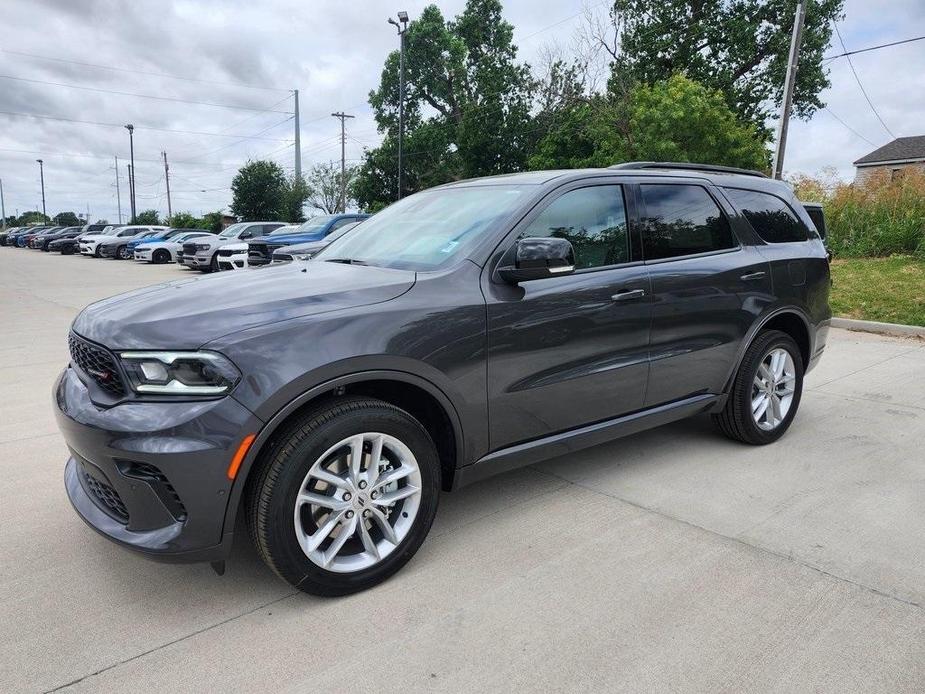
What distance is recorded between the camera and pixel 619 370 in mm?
3457

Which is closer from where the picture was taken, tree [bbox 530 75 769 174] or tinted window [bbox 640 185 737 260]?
tinted window [bbox 640 185 737 260]

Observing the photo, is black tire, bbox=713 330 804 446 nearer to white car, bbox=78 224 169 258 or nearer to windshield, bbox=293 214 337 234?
windshield, bbox=293 214 337 234

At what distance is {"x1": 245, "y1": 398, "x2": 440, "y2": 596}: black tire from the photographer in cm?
241

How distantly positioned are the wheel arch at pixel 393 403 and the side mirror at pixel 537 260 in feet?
2.07

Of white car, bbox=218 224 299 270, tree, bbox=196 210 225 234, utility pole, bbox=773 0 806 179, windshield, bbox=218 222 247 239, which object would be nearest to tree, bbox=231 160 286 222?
tree, bbox=196 210 225 234

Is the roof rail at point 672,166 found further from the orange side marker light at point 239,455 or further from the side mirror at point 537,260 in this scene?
the orange side marker light at point 239,455

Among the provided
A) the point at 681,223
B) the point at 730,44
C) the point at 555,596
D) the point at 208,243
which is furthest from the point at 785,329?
the point at 730,44

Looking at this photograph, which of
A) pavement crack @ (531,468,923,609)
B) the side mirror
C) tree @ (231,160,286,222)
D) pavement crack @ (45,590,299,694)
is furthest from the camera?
tree @ (231,160,286,222)

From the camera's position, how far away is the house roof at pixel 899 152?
144 feet

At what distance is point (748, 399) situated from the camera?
4.22 m

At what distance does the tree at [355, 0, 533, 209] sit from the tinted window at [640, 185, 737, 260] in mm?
35863

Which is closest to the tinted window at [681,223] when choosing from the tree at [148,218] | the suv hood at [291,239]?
the suv hood at [291,239]

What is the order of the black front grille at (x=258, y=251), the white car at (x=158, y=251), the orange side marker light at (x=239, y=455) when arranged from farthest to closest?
the white car at (x=158, y=251), the black front grille at (x=258, y=251), the orange side marker light at (x=239, y=455)

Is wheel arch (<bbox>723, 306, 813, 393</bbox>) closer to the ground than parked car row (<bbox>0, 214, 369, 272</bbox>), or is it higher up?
closer to the ground
